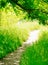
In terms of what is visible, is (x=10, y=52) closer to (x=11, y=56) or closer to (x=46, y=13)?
(x=11, y=56)

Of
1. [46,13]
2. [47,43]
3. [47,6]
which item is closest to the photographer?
[46,13]

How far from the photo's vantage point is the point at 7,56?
15.8m

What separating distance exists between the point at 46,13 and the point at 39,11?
17.1 inches

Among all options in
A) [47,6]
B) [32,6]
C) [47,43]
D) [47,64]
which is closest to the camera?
[47,64]

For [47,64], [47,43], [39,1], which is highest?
[39,1]

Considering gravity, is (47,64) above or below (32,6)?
below

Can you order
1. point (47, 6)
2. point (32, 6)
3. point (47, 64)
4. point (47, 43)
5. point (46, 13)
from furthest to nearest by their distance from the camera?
point (47, 43) < point (47, 6) < point (46, 13) < point (32, 6) < point (47, 64)

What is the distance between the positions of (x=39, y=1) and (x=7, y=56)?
3.88m

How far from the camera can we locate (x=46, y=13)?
1329 centimetres

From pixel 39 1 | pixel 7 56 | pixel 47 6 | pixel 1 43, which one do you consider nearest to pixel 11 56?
pixel 7 56

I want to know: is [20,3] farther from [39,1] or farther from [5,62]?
[5,62]

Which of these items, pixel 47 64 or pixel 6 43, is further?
pixel 6 43

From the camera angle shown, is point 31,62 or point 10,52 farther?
point 10,52

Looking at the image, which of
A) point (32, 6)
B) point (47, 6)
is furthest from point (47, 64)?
point (47, 6)
